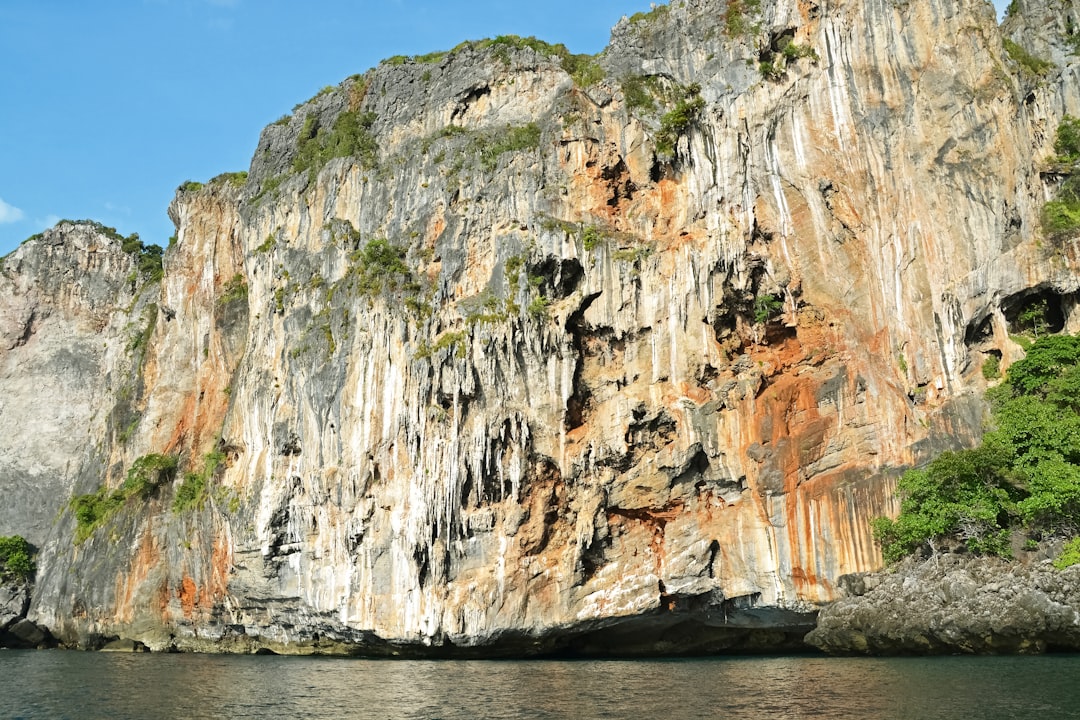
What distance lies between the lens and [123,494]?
48.9m

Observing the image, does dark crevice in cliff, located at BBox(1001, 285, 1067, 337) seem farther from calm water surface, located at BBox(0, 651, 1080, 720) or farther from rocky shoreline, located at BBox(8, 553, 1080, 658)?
calm water surface, located at BBox(0, 651, 1080, 720)

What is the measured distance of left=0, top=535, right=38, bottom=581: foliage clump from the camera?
54.5 m

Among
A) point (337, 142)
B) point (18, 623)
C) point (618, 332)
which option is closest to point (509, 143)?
point (337, 142)

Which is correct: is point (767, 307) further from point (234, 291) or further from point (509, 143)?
point (234, 291)

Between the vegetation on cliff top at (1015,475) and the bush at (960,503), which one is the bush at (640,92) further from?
the bush at (960,503)

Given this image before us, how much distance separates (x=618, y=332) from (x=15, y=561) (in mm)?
40963

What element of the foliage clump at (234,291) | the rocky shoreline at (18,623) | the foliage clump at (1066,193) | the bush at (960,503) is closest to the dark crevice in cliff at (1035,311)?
the foliage clump at (1066,193)

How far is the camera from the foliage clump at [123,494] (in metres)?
47.1

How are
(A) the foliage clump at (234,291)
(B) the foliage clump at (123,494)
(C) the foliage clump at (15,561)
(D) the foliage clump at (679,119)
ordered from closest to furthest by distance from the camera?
(D) the foliage clump at (679,119) < (B) the foliage clump at (123,494) < (A) the foliage clump at (234,291) < (C) the foliage clump at (15,561)

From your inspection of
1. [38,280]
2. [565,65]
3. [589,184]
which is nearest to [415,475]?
[589,184]

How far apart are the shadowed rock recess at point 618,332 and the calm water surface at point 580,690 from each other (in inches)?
149

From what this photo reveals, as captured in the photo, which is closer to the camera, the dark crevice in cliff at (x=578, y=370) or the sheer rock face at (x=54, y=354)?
the dark crevice in cliff at (x=578, y=370)

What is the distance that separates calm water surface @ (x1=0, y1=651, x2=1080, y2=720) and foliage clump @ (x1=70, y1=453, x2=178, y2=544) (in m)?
15.8

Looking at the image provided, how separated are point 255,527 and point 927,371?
26.7m
